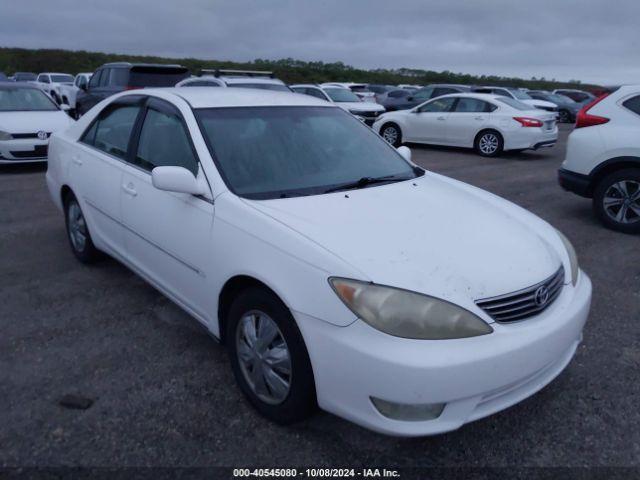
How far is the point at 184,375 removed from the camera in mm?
3133

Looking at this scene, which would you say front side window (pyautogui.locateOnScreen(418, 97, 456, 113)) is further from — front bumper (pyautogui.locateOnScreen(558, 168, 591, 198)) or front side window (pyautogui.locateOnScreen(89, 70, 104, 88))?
front side window (pyautogui.locateOnScreen(89, 70, 104, 88))

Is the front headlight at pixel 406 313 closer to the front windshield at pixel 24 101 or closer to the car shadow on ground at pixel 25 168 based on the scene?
the car shadow on ground at pixel 25 168

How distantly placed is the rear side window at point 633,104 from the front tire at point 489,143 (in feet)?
20.8

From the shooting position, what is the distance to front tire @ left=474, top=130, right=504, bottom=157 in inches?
491

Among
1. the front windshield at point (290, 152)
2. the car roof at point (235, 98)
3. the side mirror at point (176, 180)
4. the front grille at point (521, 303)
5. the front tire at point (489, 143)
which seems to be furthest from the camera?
the front tire at point (489, 143)

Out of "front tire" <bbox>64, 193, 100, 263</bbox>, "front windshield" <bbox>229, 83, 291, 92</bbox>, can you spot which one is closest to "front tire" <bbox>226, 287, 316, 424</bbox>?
"front tire" <bbox>64, 193, 100, 263</bbox>

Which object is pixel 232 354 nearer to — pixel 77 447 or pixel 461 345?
pixel 77 447

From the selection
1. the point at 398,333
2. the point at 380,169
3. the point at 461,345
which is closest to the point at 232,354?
the point at 398,333

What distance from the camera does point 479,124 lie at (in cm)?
1270

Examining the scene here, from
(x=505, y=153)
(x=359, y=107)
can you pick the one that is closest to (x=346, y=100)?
(x=359, y=107)

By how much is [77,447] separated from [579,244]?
5172mm

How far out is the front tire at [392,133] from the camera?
46.7 feet

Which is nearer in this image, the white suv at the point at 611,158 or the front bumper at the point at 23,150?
the white suv at the point at 611,158

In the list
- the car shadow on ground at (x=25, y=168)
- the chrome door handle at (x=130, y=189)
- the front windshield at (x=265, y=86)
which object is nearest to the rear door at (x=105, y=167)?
the chrome door handle at (x=130, y=189)
